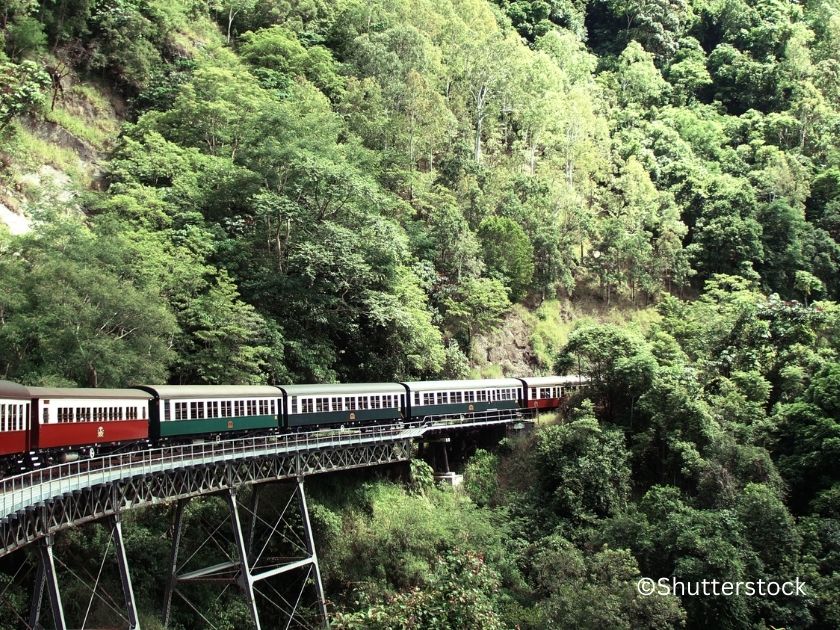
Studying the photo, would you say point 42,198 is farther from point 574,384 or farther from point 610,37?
point 610,37

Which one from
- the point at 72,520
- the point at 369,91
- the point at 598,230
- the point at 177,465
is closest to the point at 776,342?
the point at 598,230

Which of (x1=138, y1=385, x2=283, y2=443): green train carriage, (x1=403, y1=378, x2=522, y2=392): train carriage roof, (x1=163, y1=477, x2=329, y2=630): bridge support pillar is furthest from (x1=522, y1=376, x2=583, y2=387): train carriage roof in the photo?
(x1=138, y1=385, x2=283, y2=443): green train carriage

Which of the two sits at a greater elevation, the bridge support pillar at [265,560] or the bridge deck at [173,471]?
the bridge deck at [173,471]

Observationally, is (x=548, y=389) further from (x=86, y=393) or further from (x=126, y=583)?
(x=126, y=583)

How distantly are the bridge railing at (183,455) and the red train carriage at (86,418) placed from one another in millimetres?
660

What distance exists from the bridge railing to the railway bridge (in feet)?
0.15

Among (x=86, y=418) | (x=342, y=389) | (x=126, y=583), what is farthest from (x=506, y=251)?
(x=126, y=583)

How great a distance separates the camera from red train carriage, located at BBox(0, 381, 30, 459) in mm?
23203

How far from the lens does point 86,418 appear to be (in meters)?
27.2

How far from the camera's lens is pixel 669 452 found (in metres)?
42.3

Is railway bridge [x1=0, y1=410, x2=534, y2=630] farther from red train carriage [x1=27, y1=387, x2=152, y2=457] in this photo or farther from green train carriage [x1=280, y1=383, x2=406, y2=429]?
green train carriage [x1=280, y1=383, x2=406, y2=429]

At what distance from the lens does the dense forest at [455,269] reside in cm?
3416

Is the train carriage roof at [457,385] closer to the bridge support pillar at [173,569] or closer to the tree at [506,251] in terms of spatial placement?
the bridge support pillar at [173,569]

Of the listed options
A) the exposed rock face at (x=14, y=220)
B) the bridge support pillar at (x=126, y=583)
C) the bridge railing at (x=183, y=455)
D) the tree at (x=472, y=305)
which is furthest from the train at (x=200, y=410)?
the exposed rock face at (x=14, y=220)
